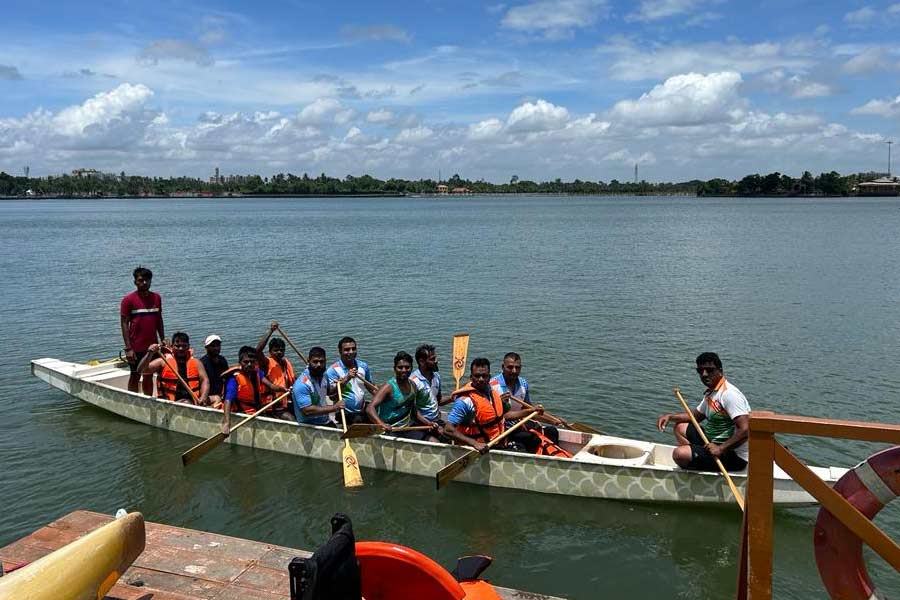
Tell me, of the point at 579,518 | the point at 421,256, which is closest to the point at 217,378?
the point at 579,518

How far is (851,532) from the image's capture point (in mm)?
3588

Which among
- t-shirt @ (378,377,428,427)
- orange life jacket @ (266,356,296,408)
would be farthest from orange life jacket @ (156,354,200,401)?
t-shirt @ (378,377,428,427)

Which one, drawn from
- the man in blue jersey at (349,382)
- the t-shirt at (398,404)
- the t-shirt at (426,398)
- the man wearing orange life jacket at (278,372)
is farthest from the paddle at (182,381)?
the t-shirt at (426,398)

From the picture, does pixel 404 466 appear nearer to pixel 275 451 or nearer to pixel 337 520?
pixel 275 451

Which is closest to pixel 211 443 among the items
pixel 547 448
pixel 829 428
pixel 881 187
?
pixel 547 448

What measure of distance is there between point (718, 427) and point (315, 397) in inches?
221

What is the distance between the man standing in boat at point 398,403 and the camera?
32.1ft

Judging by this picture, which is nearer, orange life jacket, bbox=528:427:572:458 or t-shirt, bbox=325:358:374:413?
orange life jacket, bbox=528:427:572:458

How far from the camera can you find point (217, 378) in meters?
11.6

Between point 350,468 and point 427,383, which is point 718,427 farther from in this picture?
point 350,468

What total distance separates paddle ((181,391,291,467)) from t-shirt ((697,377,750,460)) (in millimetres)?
6124

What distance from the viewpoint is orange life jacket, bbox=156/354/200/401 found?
37.4 feet

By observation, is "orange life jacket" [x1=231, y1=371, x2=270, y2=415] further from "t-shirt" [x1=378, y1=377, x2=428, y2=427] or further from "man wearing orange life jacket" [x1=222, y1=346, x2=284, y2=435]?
"t-shirt" [x1=378, y1=377, x2=428, y2=427]

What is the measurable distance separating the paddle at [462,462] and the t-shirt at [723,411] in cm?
224
